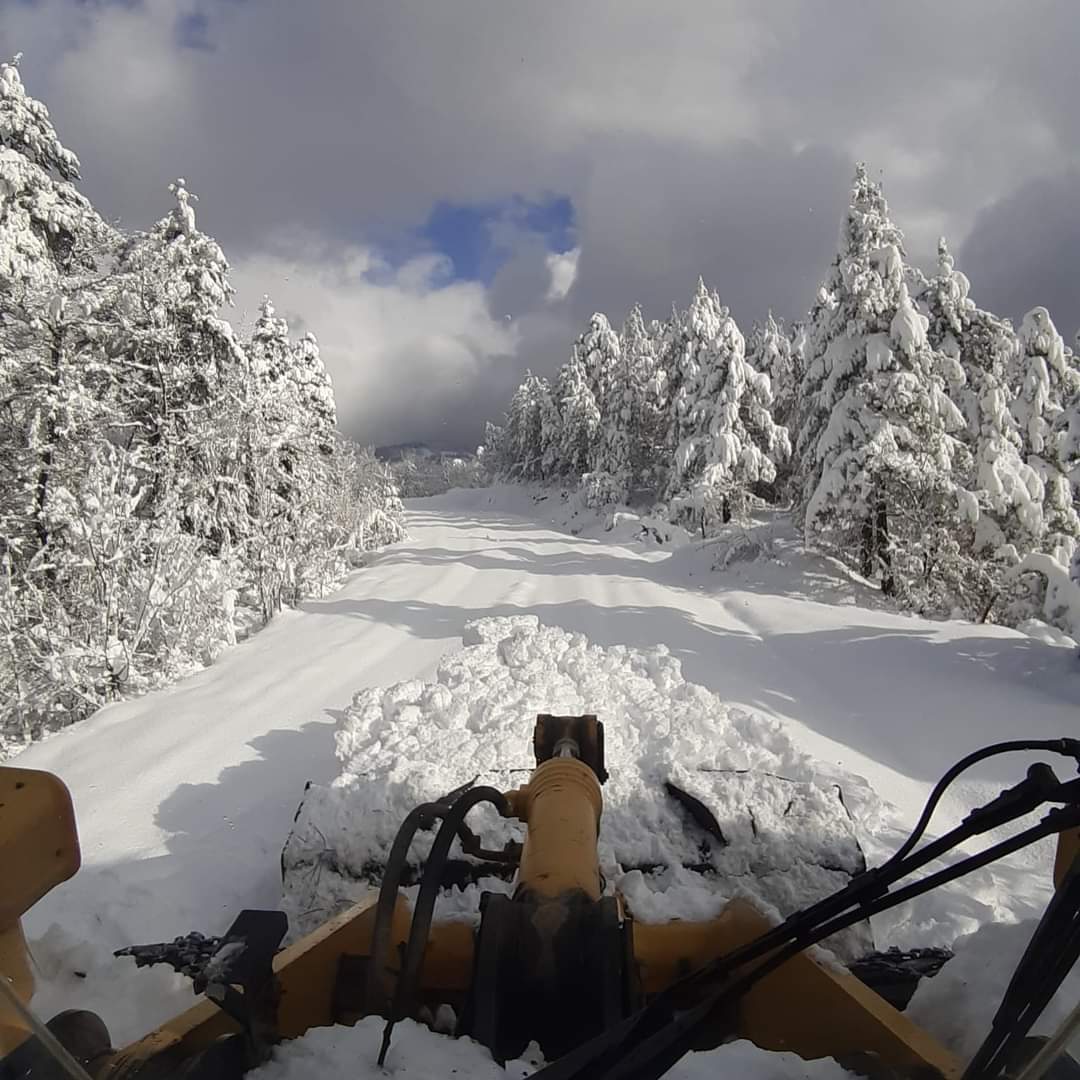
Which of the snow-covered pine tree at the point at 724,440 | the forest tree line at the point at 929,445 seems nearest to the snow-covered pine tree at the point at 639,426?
the snow-covered pine tree at the point at 724,440

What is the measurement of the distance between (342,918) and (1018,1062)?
1.85m

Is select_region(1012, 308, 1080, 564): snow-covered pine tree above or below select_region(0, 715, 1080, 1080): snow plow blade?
above

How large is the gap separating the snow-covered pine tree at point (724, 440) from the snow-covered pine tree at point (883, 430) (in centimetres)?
932

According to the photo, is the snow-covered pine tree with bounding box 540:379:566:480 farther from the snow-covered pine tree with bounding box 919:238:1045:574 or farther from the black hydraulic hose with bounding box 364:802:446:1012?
the black hydraulic hose with bounding box 364:802:446:1012

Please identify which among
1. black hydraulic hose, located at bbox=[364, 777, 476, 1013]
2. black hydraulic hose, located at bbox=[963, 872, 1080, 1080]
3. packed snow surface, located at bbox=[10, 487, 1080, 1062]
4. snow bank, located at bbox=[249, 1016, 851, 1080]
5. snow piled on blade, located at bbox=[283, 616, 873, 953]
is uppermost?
black hydraulic hose, located at bbox=[963, 872, 1080, 1080]

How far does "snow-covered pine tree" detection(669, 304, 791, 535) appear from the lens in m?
25.9

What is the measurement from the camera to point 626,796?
13.1 ft

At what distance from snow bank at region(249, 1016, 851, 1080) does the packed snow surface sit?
5.29 ft

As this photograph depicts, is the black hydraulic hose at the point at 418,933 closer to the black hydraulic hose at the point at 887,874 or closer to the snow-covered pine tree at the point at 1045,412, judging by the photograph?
the black hydraulic hose at the point at 887,874

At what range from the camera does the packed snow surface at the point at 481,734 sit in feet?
11.1

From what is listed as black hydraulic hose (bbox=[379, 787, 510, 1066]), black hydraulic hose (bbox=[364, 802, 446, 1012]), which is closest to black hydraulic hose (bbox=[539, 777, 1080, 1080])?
black hydraulic hose (bbox=[379, 787, 510, 1066])

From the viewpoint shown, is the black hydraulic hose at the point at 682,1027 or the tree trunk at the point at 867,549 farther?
the tree trunk at the point at 867,549

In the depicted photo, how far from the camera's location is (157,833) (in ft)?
14.2

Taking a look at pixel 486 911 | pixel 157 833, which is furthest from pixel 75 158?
pixel 486 911
